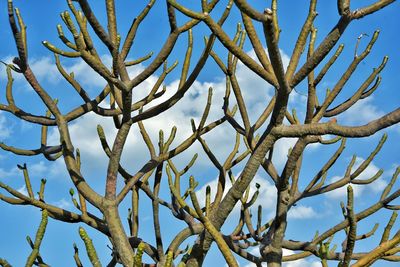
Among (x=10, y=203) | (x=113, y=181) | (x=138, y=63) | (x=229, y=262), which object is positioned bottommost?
(x=229, y=262)

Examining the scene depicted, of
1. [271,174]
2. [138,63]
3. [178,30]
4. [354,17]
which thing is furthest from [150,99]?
[354,17]

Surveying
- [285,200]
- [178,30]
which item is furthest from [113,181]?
[285,200]

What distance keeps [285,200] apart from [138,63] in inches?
57.5

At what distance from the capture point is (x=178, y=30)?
315 cm

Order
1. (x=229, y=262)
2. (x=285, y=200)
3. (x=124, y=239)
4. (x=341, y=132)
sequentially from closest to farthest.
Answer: (x=229, y=262) → (x=341, y=132) → (x=124, y=239) → (x=285, y=200)

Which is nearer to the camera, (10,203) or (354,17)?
(354,17)

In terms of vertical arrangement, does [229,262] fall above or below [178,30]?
below

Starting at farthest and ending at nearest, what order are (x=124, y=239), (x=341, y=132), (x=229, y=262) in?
1. (x=124, y=239)
2. (x=341, y=132)
3. (x=229, y=262)

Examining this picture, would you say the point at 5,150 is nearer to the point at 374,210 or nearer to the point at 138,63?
the point at 138,63

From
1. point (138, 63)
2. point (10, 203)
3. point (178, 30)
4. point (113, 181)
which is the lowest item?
point (113, 181)

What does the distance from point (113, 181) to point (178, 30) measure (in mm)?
999

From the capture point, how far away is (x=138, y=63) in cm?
386

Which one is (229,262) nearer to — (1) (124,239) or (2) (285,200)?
(1) (124,239)

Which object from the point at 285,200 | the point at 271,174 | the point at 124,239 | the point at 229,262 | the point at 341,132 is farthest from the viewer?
the point at 271,174
